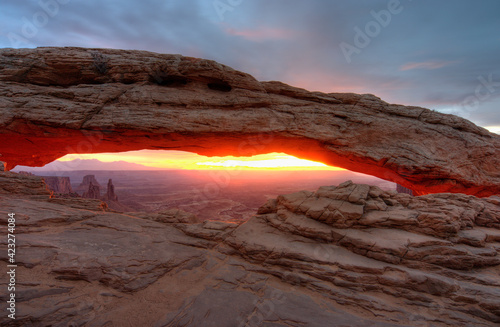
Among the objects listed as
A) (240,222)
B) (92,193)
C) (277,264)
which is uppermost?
(240,222)

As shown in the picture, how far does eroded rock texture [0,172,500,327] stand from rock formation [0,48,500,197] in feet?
12.0

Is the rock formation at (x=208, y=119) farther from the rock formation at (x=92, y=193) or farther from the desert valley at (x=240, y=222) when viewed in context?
the rock formation at (x=92, y=193)

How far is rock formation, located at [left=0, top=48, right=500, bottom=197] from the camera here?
1160 cm

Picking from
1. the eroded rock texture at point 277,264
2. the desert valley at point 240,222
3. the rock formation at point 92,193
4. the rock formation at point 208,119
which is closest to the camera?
the eroded rock texture at point 277,264

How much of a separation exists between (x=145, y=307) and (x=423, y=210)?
12.1m

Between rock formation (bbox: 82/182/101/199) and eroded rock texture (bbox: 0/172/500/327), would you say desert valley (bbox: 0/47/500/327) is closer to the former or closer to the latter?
eroded rock texture (bbox: 0/172/500/327)

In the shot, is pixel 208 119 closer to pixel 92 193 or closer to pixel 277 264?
pixel 277 264

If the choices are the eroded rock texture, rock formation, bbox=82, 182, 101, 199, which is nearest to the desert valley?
the eroded rock texture

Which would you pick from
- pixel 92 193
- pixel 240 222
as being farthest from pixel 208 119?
pixel 92 193

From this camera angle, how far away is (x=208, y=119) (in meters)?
12.5

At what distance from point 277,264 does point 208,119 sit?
28.9ft

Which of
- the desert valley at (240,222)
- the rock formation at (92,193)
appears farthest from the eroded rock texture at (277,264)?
the rock formation at (92,193)

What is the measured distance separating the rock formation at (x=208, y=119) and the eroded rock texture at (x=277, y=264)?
3.65 metres

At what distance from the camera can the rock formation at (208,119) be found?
1160cm
